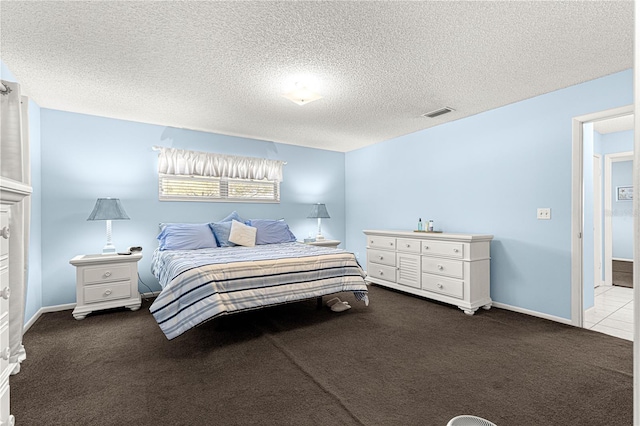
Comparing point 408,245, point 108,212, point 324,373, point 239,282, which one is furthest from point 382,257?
point 108,212

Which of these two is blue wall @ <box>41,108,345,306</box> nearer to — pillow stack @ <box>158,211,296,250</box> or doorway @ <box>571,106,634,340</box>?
pillow stack @ <box>158,211,296,250</box>

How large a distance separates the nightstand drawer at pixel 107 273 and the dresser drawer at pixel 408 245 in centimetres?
350

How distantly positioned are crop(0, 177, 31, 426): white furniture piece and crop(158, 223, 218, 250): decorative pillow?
9.47 feet

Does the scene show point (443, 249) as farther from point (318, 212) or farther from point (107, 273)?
point (107, 273)

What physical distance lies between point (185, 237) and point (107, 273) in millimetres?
914

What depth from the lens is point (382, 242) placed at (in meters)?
4.62

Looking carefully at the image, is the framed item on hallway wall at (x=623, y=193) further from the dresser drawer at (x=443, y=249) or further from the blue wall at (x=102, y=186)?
the blue wall at (x=102, y=186)

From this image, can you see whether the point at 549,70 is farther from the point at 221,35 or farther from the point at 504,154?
the point at 221,35

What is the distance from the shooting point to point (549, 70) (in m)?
2.79

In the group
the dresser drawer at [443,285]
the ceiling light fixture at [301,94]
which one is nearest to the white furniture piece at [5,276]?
the ceiling light fixture at [301,94]

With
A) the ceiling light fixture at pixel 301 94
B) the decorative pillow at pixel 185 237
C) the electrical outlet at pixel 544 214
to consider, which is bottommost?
the decorative pillow at pixel 185 237

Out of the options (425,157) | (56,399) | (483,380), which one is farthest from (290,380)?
(425,157)

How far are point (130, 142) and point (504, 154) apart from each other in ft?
16.0

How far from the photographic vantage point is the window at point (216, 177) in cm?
444
